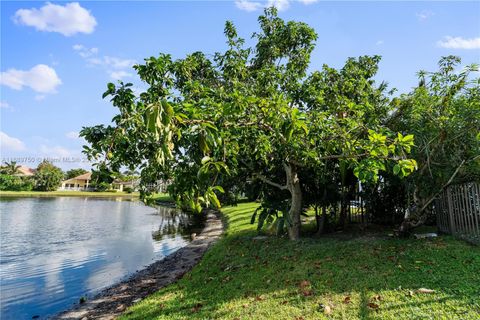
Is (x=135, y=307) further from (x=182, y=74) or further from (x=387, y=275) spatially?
(x=182, y=74)

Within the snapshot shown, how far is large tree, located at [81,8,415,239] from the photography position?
120 inches

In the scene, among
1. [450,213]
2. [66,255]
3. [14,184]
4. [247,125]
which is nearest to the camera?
[247,125]

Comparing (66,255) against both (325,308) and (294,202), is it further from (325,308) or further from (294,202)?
(325,308)

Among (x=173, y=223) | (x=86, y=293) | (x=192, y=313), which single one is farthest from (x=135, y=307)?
(x=173, y=223)

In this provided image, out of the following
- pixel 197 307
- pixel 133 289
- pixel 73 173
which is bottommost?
pixel 133 289

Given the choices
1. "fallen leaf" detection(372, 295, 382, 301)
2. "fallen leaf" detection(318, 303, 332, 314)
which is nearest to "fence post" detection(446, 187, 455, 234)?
"fallen leaf" detection(372, 295, 382, 301)

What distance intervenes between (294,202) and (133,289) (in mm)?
4991

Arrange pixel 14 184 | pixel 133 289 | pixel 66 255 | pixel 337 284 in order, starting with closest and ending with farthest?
pixel 337 284
pixel 133 289
pixel 66 255
pixel 14 184

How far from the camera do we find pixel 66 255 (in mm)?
13766

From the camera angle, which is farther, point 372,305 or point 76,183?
point 76,183

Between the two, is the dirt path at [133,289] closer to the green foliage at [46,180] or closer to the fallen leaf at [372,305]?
the fallen leaf at [372,305]

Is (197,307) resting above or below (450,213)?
below

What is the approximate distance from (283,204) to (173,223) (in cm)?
1718

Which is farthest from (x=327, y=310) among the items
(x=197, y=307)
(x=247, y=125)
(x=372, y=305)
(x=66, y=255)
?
(x=66, y=255)
